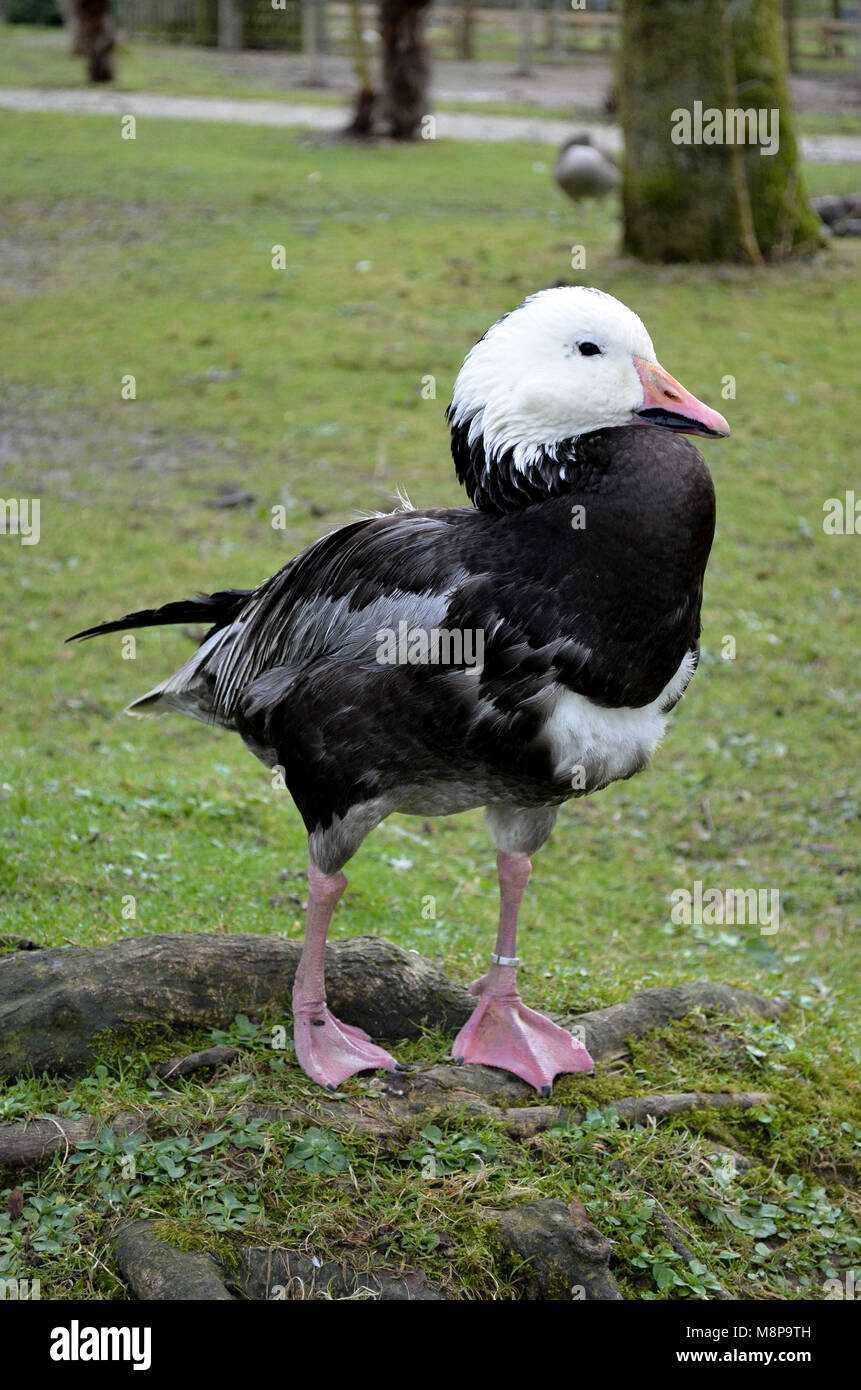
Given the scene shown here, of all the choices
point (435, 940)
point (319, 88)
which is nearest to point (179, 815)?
point (435, 940)

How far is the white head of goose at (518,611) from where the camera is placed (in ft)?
13.4

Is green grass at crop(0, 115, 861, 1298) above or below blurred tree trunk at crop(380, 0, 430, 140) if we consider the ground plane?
below

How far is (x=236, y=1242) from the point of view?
4.00 metres

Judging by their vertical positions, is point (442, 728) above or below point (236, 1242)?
above

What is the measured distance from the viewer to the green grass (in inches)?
171

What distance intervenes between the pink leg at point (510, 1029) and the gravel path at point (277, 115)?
23480mm

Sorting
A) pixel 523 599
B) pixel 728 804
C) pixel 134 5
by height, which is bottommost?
pixel 728 804

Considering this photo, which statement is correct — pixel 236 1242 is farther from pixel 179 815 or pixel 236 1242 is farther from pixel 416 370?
pixel 416 370

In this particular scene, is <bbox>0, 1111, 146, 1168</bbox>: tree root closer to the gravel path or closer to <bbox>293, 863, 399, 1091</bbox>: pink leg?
<bbox>293, 863, 399, 1091</bbox>: pink leg

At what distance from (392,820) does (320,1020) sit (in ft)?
11.6

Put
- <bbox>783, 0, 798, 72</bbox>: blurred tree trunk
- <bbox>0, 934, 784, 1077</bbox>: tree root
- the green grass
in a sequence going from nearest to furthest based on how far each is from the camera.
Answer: the green grass < <bbox>0, 934, 784, 1077</bbox>: tree root < <bbox>783, 0, 798, 72</bbox>: blurred tree trunk

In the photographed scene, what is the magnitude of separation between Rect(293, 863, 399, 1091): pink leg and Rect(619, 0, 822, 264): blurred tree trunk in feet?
42.0

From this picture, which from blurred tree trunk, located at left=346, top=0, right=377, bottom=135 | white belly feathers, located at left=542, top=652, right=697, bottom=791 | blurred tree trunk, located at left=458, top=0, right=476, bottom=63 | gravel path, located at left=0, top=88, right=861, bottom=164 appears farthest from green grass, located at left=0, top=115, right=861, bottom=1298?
blurred tree trunk, located at left=458, top=0, right=476, bottom=63

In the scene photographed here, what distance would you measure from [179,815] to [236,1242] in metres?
3.61
